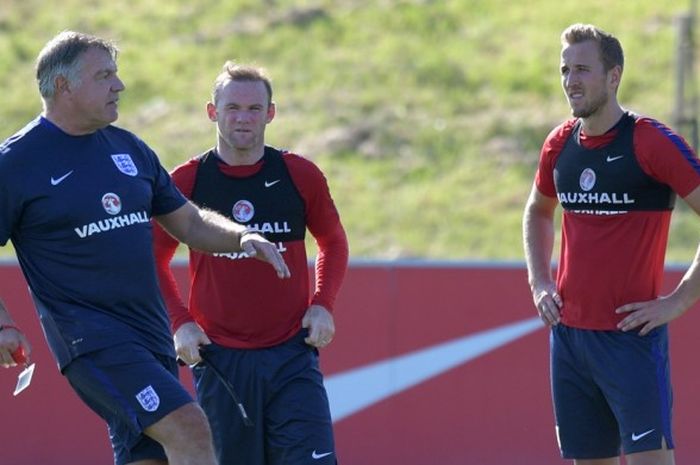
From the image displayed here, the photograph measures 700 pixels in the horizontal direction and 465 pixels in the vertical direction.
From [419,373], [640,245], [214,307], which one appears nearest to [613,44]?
[640,245]

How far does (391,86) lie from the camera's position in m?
17.0

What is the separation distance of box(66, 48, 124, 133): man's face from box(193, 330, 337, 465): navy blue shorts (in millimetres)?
1156

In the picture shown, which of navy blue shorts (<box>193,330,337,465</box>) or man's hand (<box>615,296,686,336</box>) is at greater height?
man's hand (<box>615,296,686,336</box>)

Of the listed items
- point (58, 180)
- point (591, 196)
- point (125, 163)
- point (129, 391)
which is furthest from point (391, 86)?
point (129, 391)

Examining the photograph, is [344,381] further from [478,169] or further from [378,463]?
[478,169]

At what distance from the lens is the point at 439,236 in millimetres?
14219

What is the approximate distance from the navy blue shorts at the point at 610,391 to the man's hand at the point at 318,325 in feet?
3.13

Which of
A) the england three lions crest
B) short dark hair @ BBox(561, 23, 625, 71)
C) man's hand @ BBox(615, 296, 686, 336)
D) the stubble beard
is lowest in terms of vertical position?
man's hand @ BBox(615, 296, 686, 336)

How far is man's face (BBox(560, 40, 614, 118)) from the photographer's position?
568 cm

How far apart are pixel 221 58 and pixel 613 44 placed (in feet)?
41.6

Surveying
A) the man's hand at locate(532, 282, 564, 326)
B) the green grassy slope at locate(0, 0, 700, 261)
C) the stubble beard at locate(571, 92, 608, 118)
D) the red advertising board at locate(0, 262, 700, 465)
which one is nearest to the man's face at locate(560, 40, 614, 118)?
the stubble beard at locate(571, 92, 608, 118)

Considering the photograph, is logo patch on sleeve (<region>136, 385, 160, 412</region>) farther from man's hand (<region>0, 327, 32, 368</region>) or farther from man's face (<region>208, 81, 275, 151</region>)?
man's face (<region>208, 81, 275, 151</region>)

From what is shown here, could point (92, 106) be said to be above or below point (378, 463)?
above

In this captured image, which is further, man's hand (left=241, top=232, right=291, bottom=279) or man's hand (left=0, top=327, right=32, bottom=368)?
man's hand (left=241, top=232, right=291, bottom=279)
